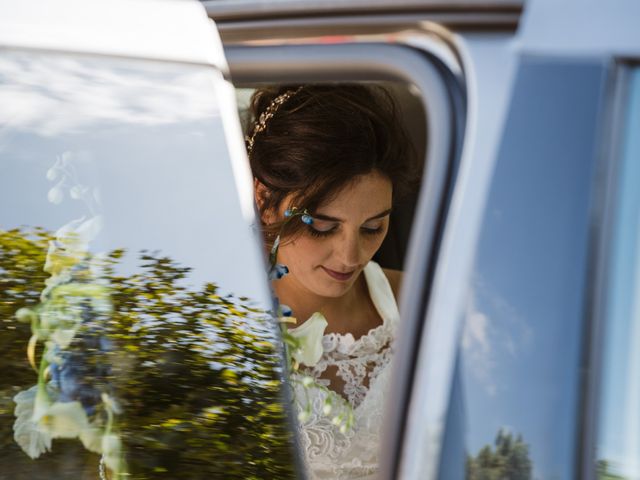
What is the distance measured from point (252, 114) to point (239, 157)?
1.42 meters

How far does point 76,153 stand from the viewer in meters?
1.25

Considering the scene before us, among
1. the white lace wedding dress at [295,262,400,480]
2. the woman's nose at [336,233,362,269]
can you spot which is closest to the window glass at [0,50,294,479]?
the white lace wedding dress at [295,262,400,480]

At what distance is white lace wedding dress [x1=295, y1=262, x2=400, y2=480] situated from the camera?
2.40m

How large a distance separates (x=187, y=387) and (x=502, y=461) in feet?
1.32

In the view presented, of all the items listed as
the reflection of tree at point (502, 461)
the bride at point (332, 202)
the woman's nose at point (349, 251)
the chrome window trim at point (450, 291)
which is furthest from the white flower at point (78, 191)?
the woman's nose at point (349, 251)

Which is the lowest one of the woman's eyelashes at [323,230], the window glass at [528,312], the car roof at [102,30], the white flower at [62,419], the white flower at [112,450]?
the white flower at [112,450]

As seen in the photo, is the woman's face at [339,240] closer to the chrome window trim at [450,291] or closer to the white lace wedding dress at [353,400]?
the white lace wedding dress at [353,400]

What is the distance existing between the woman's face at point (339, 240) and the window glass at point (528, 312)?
4.90 feet

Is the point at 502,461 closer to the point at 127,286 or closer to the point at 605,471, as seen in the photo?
the point at 605,471

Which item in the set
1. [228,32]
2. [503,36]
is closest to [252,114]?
[228,32]

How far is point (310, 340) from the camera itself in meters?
2.25

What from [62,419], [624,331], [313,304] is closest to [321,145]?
[313,304]

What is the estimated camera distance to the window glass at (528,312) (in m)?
1.05

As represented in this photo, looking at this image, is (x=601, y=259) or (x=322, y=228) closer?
(x=601, y=259)
